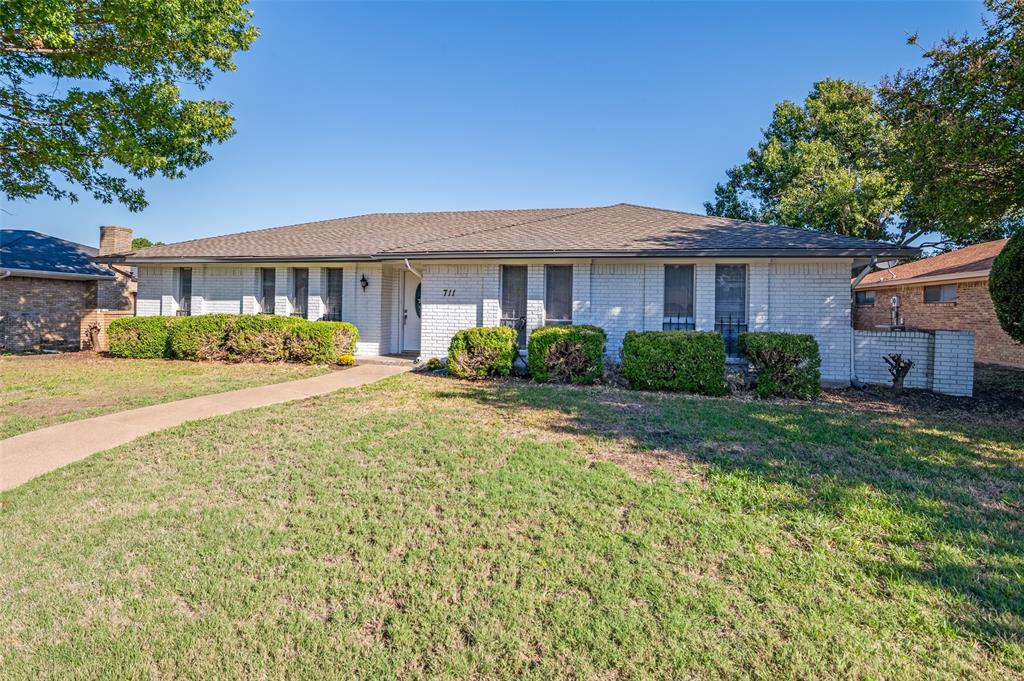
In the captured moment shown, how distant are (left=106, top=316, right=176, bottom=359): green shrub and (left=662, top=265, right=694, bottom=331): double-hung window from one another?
506 inches

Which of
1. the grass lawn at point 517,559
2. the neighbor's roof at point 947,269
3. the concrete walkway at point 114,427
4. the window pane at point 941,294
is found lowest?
the grass lawn at point 517,559

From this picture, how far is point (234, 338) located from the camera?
1215 centimetres

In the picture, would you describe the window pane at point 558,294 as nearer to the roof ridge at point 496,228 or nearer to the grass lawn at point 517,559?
the roof ridge at point 496,228

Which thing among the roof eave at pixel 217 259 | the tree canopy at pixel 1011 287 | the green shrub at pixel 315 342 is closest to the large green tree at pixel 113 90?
the roof eave at pixel 217 259

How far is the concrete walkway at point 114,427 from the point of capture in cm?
491

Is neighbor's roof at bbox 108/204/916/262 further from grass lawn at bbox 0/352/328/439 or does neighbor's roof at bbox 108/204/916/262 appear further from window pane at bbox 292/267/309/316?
grass lawn at bbox 0/352/328/439

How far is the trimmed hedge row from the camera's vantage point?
38.8 feet

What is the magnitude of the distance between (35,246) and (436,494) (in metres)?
22.7

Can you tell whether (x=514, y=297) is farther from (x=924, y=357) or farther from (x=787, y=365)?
(x=924, y=357)

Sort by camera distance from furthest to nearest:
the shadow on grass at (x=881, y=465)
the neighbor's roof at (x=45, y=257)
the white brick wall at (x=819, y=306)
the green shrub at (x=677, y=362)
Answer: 1. the neighbor's roof at (x=45, y=257)
2. the white brick wall at (x=819, y=306)
3. the green shrub at (x=677, y=362)
4. the shadow on grass at (x=881, y=465)

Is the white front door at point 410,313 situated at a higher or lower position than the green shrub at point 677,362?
higher

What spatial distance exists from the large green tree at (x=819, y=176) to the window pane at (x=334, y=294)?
16162 mm

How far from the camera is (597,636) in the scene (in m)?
2.49

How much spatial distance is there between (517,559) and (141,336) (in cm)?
1404
